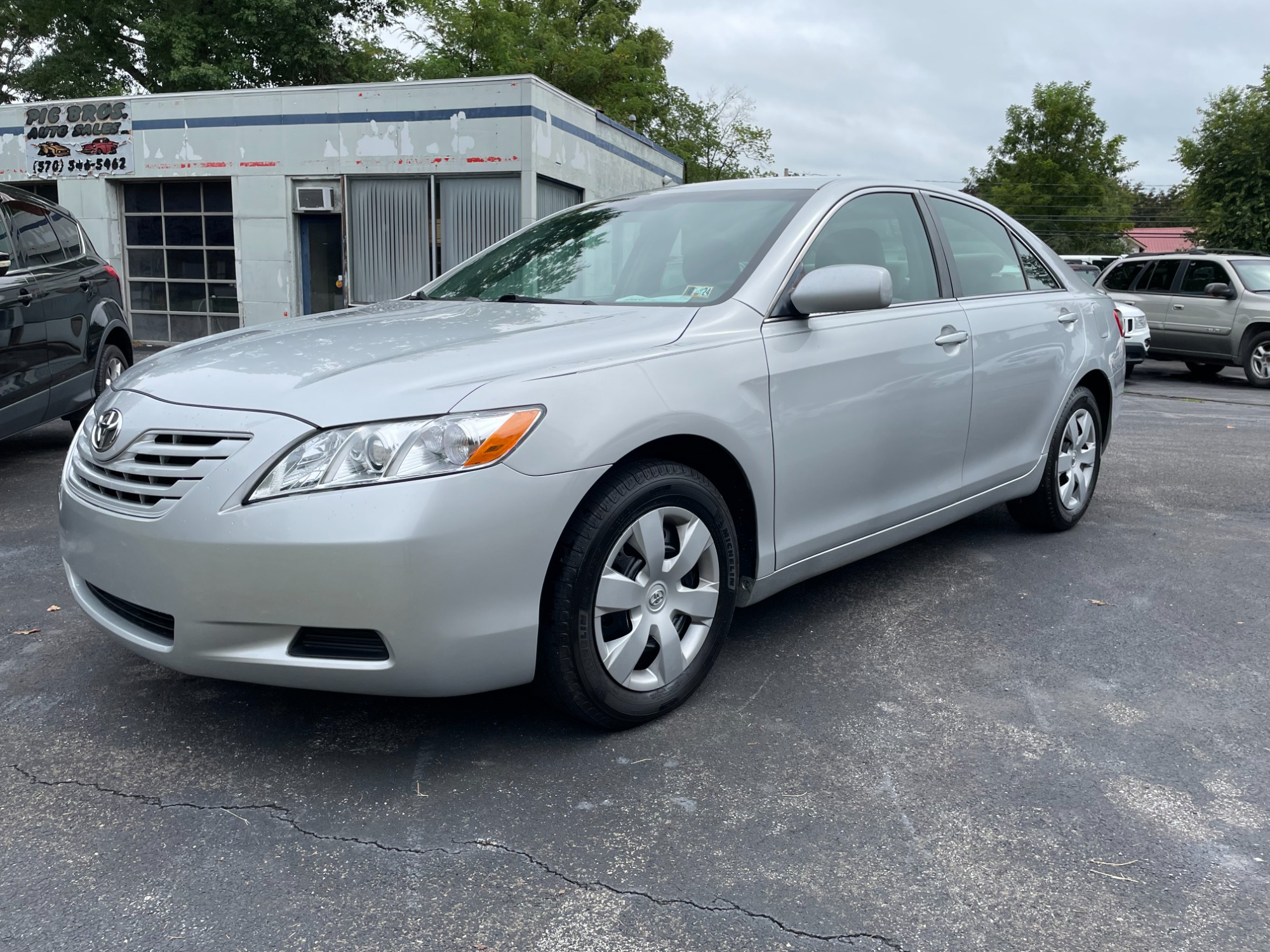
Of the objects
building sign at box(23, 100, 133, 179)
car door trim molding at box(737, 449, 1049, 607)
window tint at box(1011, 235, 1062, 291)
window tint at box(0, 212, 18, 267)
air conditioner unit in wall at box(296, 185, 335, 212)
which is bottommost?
car door trim molding at box(737, 449, 1049, 607)

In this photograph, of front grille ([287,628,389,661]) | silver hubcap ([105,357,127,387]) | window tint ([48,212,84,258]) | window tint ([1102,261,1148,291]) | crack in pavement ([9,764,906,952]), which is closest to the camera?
crack in pavement ([9,764,906,952])

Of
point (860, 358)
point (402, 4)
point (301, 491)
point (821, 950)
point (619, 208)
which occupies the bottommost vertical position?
point (821, 950)

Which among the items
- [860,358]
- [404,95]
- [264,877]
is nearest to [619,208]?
[860,358]

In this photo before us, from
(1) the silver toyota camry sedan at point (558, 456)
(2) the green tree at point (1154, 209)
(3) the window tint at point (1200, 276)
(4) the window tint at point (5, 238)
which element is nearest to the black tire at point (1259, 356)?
(3) the window tint at point (1200, 276)

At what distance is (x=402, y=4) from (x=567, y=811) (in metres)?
34.5

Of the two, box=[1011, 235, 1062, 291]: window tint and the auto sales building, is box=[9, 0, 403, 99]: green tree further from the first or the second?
box=[1011, 235, 1062, 291]: window tint

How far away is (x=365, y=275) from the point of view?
16.0m

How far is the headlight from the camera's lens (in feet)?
8.04

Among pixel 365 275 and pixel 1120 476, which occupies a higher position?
pixel 365 275

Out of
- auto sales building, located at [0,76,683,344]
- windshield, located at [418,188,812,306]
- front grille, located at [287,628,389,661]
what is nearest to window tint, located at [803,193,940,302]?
windshield, located at [418,188,812,306]

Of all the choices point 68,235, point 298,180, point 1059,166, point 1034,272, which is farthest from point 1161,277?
point 1059,166

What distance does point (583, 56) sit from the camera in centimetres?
3666

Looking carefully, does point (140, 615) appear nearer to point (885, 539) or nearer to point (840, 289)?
point (840, 289)

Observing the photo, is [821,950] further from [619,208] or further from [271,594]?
[619,208]
